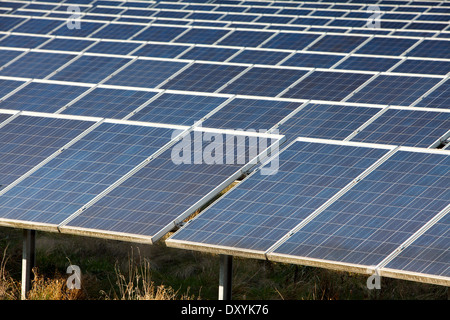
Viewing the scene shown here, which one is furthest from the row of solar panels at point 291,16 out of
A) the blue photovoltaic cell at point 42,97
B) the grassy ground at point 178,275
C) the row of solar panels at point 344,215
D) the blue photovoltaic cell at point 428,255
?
the blue photovoltaic cell at point 428,255

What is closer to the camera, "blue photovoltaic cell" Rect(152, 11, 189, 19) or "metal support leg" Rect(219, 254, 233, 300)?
"metal support leg" Rect(219, 254, 233, 300)

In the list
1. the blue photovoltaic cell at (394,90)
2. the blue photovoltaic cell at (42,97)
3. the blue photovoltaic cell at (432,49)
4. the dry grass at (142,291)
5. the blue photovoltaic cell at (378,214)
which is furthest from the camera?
the blue photovoltaic cell at (432,49)

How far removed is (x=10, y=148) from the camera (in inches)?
605

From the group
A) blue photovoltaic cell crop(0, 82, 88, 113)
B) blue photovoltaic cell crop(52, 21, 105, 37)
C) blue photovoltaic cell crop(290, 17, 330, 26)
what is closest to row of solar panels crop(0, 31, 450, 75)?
blue photovoltaic cell crop(52, 21, 105, 37)

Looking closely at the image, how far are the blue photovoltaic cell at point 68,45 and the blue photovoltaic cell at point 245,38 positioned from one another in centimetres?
471

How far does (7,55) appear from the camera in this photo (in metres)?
27.5

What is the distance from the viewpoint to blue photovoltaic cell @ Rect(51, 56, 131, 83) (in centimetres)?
2444

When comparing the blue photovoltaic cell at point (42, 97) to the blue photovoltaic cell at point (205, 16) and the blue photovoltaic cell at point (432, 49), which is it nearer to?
the blue photovoltaic cell at point (432, 49)

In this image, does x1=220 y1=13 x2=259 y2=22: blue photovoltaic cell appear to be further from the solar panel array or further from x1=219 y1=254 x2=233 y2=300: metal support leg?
x1=219 y1=254 x2=233 y2=300: metal support leg

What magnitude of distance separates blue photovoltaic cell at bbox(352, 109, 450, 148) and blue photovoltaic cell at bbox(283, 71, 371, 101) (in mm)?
4029

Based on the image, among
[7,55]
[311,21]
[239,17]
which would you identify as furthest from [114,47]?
[311,21]

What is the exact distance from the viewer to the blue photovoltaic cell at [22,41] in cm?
3100
